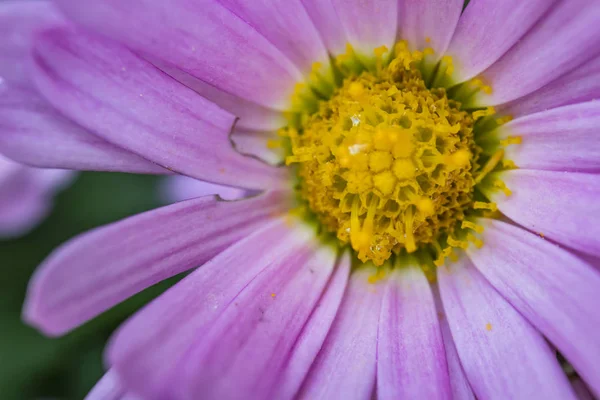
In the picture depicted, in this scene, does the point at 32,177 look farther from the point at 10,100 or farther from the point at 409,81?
the point at 409,81

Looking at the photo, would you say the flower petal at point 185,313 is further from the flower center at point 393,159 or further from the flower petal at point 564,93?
the flower petal at point 564,93

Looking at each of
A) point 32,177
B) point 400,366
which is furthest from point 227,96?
point 32,177

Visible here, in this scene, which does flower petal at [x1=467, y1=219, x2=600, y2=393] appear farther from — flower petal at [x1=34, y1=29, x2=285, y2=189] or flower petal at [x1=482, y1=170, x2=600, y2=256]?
flower petal at [x1=34, y1=29, x2=285, y2=189]

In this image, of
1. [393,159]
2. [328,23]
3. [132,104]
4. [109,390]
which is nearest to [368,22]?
[328,23]

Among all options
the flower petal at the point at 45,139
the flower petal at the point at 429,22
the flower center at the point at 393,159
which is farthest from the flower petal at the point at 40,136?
the flower petal at the point at 429,22

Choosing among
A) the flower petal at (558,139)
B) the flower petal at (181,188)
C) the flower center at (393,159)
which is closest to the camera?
the flower petal at (558,139)

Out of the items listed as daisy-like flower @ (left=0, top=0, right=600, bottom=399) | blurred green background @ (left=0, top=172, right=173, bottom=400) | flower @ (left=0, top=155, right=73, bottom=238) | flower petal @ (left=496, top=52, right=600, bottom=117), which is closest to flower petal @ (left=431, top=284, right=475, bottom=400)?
daisy-like flower @ (left=0, top=0, right=600, bottom=399)
